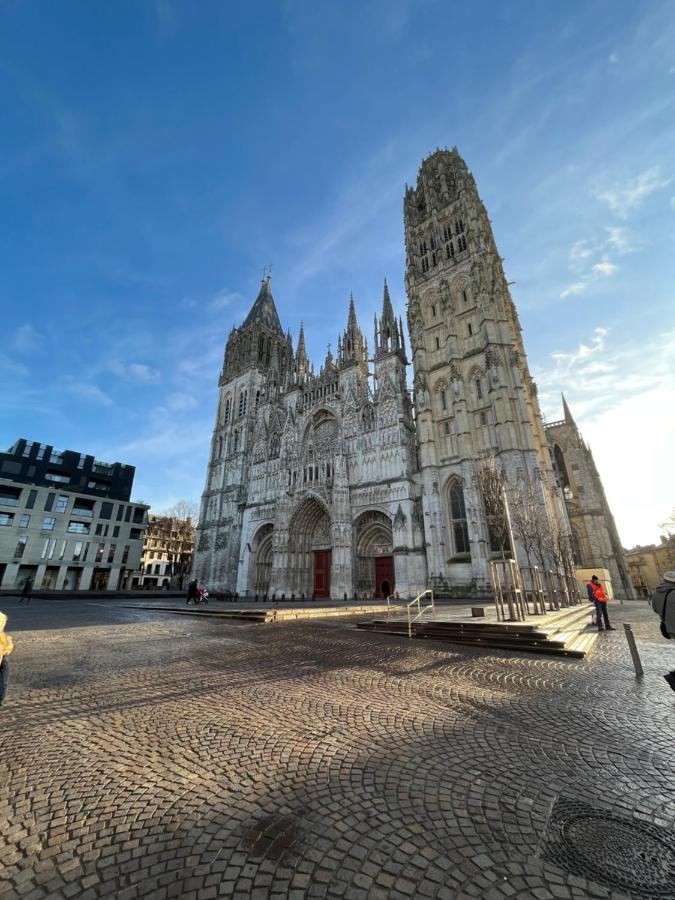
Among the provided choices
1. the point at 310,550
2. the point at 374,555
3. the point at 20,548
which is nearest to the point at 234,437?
the point at 310,550

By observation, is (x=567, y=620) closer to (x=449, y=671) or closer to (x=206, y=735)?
(x=449, y=671)

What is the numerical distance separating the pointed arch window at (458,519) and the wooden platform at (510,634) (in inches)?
560

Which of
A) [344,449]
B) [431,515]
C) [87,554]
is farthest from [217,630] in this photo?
[87,554]

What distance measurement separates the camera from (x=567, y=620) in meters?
11.5

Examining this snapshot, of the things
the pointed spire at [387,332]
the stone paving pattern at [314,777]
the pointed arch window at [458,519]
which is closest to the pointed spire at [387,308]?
the pointed spire at [387,332]

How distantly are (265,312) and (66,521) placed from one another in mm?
37148

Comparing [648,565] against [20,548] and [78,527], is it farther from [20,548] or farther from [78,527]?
[20,548]

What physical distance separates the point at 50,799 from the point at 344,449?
93.9 feet

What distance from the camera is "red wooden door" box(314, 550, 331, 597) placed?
31.3 metres

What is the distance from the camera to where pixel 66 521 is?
42.2 metres

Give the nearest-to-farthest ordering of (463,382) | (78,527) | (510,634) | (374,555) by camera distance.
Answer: (510,634)
(463,382)
(374,555)
(78,527)

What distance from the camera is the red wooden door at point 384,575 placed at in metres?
28.1

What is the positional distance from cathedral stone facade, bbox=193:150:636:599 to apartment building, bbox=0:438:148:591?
505 inches

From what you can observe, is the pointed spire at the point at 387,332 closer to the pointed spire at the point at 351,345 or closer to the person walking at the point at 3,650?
the pointed spire at the point at 351,345
